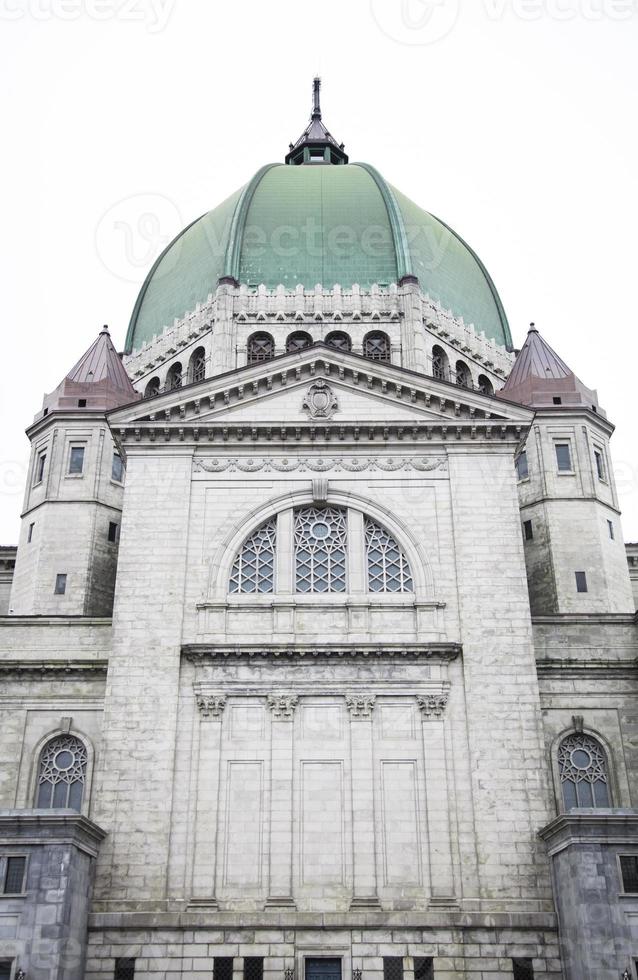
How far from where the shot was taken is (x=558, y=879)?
98.5 feet

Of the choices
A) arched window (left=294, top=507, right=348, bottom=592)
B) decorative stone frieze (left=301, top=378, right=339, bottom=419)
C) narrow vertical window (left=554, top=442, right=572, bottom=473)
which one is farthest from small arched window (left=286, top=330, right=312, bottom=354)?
arched window (left=294, top=507, right=348, bottom=592)

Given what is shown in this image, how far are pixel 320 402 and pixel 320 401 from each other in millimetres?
34

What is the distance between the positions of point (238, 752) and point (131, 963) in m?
6.26

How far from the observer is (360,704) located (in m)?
33.3

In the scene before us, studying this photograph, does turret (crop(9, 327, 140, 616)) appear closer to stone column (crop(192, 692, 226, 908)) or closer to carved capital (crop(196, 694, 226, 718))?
carved capital (crop(196, 694, 226, 718))

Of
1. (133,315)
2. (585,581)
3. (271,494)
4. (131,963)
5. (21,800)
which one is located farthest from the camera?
(133,315)

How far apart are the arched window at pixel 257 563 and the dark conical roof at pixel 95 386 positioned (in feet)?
44.8

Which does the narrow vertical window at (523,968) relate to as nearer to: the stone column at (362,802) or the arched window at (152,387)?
the stone column at (362,802)

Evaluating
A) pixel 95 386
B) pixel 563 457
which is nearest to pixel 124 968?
pixel 95 386

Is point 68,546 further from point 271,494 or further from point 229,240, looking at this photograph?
point 229,240

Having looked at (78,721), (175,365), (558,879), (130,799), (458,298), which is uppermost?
(458,298)

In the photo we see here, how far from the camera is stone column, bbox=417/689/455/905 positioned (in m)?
30.9

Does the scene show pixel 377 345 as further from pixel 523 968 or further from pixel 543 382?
pixel 523 968

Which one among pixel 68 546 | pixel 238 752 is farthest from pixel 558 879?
pixel 68 546
